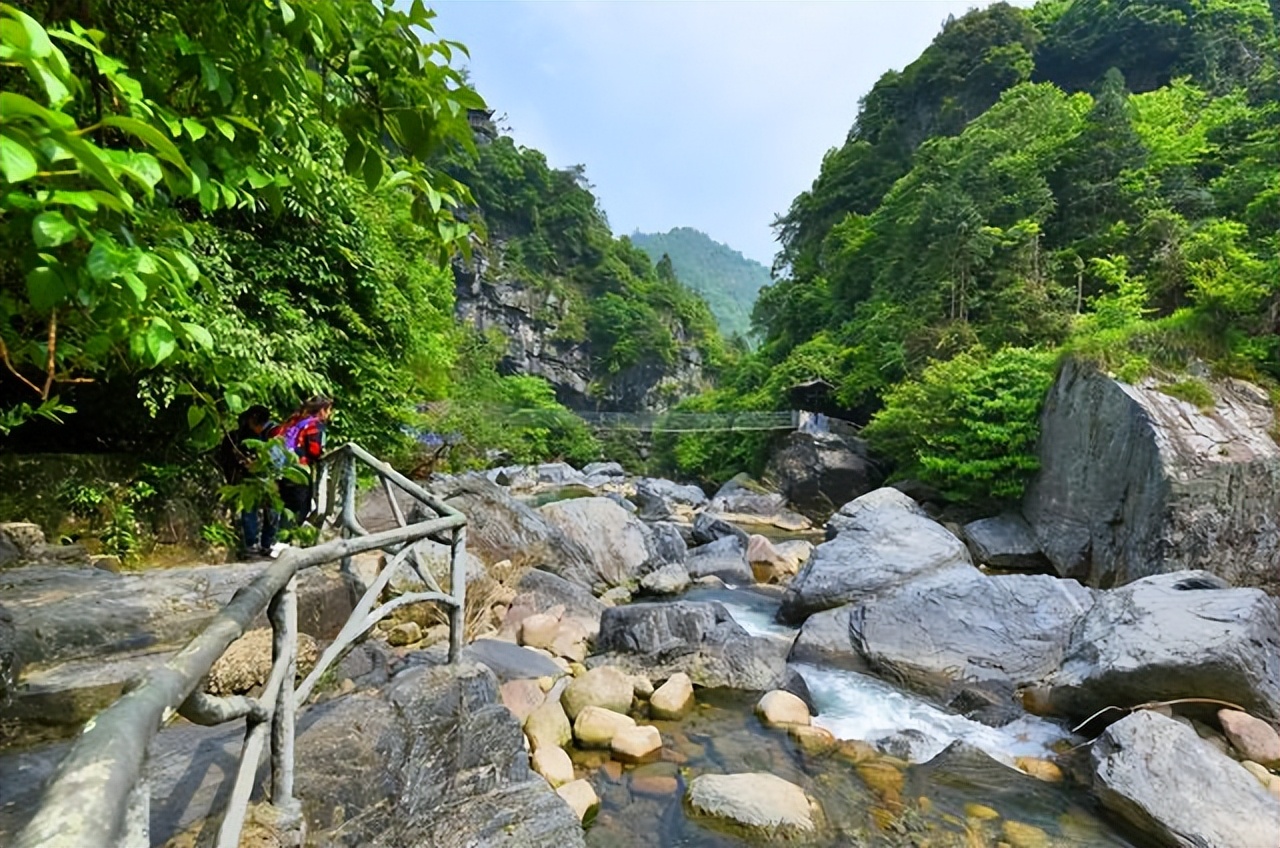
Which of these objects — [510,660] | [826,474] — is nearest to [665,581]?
[510,660]

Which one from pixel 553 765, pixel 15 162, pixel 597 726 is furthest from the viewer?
pixel 597 726

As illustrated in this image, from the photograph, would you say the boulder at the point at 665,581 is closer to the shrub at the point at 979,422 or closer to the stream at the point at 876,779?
the stream at the point at 876,779

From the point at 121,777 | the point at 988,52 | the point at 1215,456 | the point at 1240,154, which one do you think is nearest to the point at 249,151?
the point at 121,777

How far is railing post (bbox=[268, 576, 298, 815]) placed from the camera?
1.39m

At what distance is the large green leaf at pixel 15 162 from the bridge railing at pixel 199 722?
502 millimetres

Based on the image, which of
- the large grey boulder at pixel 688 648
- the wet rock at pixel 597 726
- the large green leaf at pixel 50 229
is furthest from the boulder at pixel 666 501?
the large green leaf at pixel 50 229

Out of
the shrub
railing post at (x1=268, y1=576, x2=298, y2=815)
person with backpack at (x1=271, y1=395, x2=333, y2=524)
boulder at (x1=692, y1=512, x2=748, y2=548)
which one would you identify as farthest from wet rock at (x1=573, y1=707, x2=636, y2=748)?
the shrub

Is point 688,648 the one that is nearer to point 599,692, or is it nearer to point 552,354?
point 599,692

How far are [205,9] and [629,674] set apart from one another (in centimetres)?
559

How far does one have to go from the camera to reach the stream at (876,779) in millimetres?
3762

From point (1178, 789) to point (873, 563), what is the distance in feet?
14.0

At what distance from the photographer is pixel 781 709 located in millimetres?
5277

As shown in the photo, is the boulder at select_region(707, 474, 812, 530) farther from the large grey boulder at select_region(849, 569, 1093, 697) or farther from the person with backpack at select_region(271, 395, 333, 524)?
the person with backpack at select_region(271, 395, 333, 524)

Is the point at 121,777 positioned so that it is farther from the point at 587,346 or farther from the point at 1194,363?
the point at 587,346
